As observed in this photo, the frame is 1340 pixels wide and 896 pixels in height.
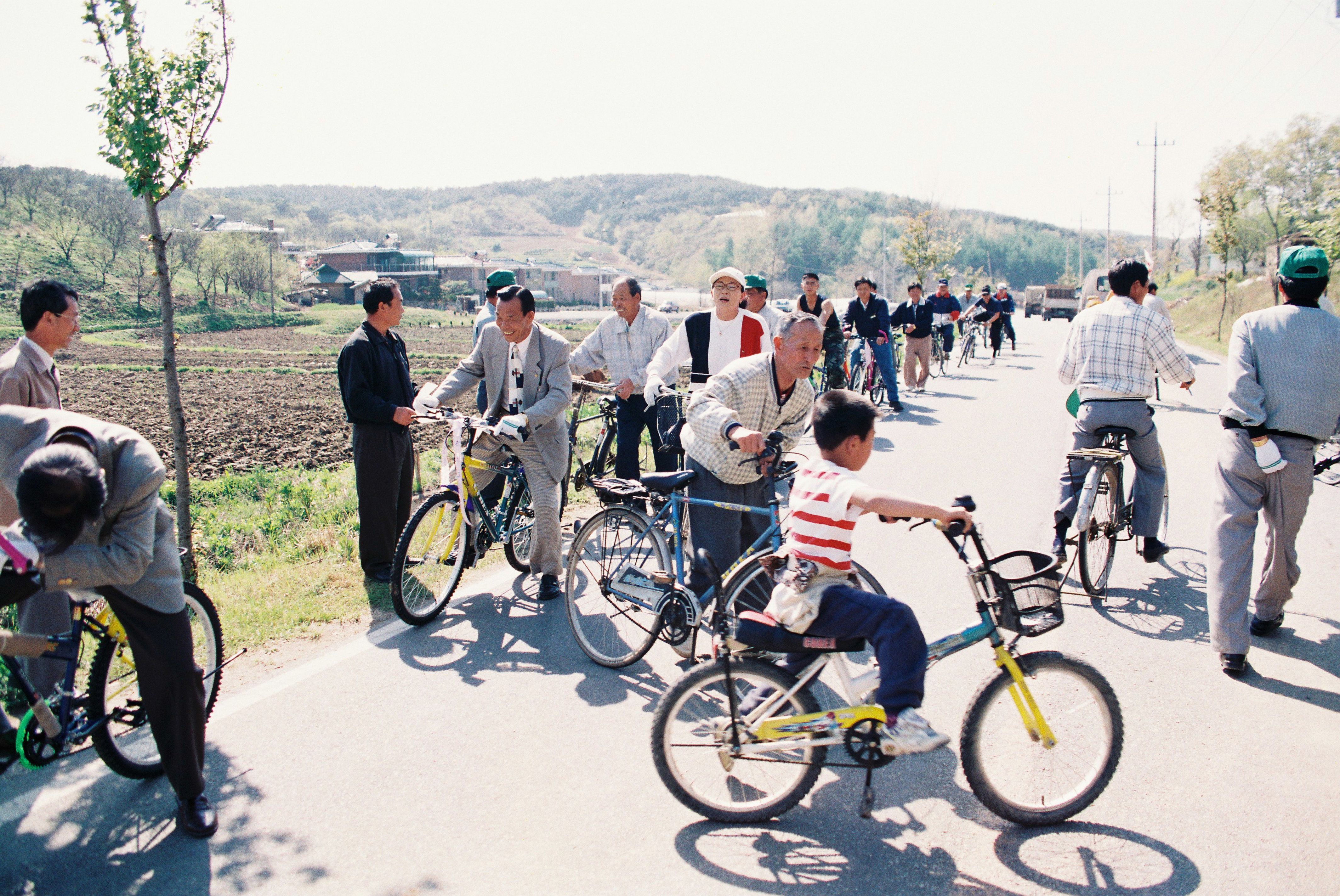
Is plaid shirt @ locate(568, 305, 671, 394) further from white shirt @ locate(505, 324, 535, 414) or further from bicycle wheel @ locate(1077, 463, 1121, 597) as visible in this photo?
bicycle wheel @ locate(1077, 463, 1121, 597)

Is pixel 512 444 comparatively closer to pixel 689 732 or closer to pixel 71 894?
pixel 689 732

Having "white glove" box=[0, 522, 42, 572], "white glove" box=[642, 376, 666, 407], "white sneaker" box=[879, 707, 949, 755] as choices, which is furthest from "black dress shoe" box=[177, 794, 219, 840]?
"white glove" box=[642, 376, 666, 407]

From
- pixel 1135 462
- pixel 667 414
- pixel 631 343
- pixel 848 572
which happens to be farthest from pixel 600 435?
pixel 848 572

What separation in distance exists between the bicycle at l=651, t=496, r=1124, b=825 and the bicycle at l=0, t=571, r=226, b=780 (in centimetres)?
199

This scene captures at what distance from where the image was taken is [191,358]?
4075 cm

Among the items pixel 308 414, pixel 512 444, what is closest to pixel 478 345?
pixel 512 444

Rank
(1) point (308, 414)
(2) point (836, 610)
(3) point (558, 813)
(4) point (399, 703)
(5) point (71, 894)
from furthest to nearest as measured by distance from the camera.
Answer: (1) point (308, 414) < (4) point (399, 703) < (3) point (558, 813) < (2) point (836, 610) < (5) point (71, 894)

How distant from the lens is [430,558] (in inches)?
220

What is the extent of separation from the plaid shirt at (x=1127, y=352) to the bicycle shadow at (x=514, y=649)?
3.46 metres

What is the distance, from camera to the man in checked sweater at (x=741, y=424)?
14.0ft

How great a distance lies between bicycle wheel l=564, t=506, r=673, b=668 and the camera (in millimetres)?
4664

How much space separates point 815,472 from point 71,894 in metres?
2.96

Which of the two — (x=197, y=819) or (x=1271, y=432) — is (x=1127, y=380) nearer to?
(x=1271, y=432)

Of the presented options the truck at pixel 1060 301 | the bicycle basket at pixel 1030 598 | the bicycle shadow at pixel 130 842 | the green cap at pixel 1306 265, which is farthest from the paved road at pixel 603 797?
the truck at pixel 1060 301
